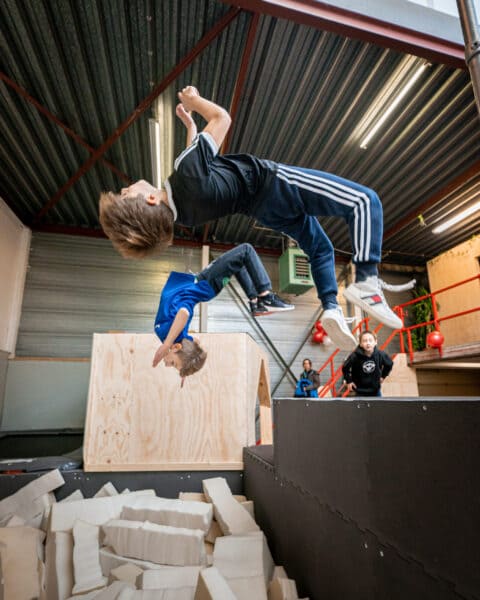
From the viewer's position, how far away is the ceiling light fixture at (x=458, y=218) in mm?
7930

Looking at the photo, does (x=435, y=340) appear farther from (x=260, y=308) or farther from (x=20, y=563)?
(x=20, y=563)

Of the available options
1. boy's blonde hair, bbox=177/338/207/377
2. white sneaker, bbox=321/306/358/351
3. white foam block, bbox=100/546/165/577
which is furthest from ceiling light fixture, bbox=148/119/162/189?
white foam block, bbox=100/546/165/577

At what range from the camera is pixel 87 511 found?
313cm

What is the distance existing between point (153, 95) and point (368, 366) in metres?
4.83

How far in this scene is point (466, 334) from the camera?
30.7 ft

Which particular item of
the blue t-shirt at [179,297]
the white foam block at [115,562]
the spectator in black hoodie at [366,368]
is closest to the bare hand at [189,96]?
the blue t-shirt at [179,297]

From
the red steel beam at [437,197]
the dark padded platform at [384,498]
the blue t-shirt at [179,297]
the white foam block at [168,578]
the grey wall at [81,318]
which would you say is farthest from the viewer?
the grey wall at [81,318]

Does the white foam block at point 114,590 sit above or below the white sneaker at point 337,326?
below

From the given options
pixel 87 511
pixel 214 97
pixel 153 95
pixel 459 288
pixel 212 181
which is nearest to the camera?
pixel 212 181

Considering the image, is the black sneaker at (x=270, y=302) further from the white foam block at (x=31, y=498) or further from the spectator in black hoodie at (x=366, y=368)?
the white foam block at (x=31, y=498)

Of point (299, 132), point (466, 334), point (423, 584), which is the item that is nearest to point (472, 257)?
point (466, 334)

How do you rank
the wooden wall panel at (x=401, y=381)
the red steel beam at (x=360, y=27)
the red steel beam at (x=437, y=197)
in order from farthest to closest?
the wooden wall panel at (x=401, y=381) → the red steel beam at (x=437, y=197) → the red steel beam at (x=360, y=27)

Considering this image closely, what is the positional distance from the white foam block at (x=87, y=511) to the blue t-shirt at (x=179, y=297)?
1839 millimetres

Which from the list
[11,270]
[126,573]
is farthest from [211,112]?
[11,270]
